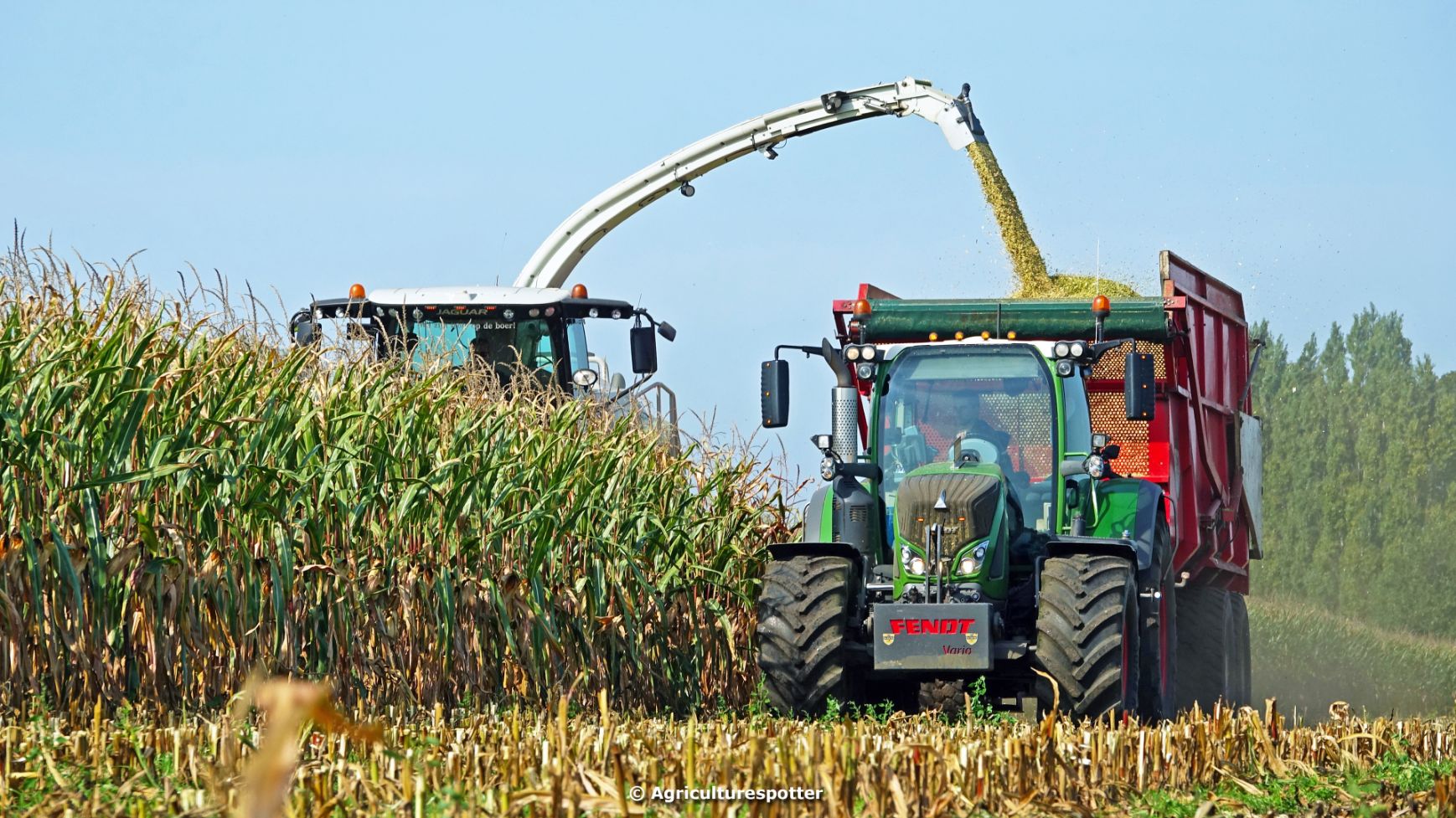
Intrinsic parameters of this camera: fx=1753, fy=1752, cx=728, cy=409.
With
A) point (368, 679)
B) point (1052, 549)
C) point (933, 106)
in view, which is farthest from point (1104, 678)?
point (933, 106)

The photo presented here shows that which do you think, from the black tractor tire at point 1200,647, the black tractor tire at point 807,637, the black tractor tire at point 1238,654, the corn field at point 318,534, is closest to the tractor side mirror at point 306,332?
the corn field at point 318,534

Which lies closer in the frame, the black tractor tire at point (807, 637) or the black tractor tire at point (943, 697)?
the black tractor tire at point (807, 637)

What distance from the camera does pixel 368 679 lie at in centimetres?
700

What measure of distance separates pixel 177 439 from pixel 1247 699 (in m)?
8.96

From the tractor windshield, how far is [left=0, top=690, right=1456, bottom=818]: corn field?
254cm

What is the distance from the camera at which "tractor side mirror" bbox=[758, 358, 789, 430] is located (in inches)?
337

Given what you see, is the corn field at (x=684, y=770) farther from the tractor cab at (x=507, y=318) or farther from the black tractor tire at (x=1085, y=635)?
the tractor cab at (x=507, y=318)

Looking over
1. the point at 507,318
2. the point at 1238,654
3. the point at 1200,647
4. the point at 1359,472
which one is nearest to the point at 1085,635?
the point at 1200,647

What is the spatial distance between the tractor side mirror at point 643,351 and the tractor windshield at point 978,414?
14.1ft

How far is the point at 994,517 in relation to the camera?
309 inches

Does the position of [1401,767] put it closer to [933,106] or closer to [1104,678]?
[1104,678]

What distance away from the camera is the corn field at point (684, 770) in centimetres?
395

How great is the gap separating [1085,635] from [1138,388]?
1.61m

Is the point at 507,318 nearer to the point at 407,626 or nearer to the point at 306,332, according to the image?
the point at 306,332
